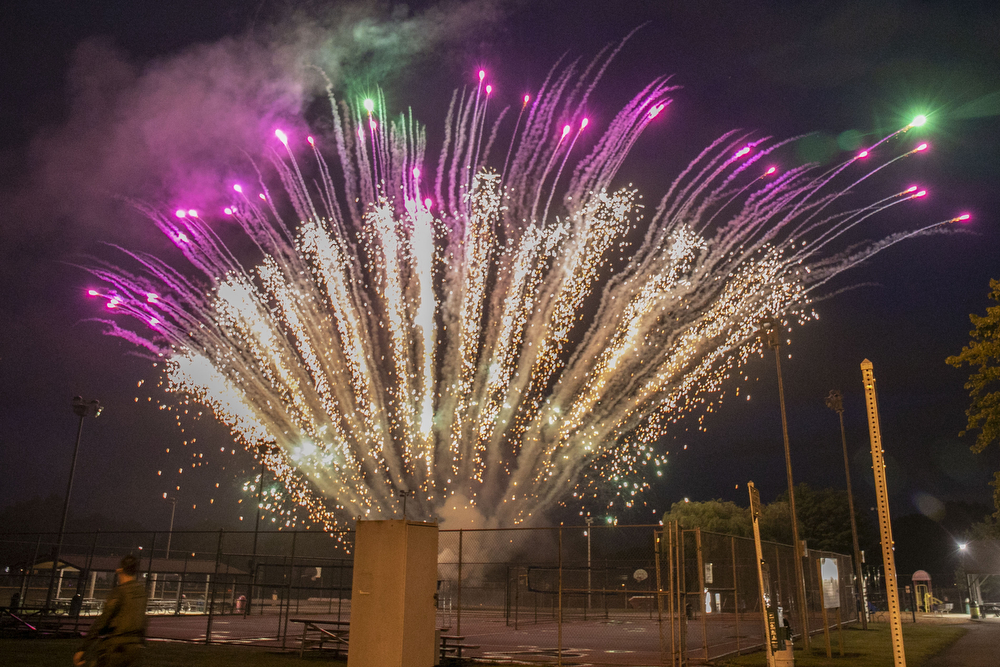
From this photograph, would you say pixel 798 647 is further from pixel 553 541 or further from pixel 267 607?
pixel 553 541

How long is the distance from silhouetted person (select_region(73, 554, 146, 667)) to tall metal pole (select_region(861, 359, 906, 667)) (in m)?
6.82

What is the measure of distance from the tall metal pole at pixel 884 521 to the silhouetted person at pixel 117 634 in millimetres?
6823

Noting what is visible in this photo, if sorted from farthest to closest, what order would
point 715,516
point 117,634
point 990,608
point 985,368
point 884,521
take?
point 715,516
point 990,608
point 985,368
point 117,634
point 884,521

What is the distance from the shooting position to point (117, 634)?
7.45 meters

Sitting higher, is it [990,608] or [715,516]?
[715,516]

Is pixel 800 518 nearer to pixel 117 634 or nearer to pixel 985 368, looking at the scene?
pixel 985 368

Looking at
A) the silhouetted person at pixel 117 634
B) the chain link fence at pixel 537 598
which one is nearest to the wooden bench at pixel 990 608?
the chain link fence at pixel 537 598

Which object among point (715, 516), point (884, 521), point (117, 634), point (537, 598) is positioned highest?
point (715, 516)

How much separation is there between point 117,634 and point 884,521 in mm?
7077

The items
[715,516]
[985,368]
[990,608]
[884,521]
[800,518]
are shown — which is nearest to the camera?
[884,521]

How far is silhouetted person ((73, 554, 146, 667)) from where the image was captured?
7387 millimetres

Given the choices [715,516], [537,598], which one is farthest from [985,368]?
[715,516]

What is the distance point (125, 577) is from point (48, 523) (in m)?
113

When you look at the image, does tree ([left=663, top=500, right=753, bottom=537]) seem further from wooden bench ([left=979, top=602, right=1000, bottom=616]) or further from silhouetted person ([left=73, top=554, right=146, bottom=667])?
silhouetted person ([left=73, top=554, right=146, bottom=667])
